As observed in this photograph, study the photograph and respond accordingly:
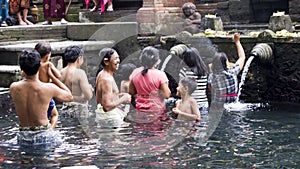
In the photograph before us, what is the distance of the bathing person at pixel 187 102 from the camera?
7993 mm

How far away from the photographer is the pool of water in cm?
657

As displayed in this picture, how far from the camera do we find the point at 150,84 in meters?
8.22

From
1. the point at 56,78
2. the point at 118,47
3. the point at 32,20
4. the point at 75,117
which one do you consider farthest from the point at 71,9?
the point at 56,78

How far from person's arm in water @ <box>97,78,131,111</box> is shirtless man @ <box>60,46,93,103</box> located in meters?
0.78

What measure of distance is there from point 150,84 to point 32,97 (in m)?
1.94

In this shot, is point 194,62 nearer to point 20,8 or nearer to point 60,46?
point 60,46

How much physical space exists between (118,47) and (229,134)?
5.60 m

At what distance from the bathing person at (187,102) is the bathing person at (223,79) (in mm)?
1669

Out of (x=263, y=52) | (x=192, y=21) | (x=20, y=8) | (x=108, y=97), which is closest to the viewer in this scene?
(x=108, y=97)

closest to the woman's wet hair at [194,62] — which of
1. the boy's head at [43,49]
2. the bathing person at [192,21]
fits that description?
the boy's head at [43,49]

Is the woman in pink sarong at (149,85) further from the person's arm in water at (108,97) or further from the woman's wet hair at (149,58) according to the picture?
the person's arm in water at (108,97)

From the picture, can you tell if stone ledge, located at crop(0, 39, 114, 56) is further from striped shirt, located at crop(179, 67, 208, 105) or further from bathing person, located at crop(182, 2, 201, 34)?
striped shirt, located at crop(179, 67, 208, 105)

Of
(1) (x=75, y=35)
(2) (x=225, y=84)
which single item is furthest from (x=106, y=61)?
(1) (x=75, y=35)

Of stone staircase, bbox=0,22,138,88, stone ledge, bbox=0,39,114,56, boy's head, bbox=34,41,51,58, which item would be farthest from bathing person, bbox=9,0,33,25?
boy's head, bbox=34,41,51,58
